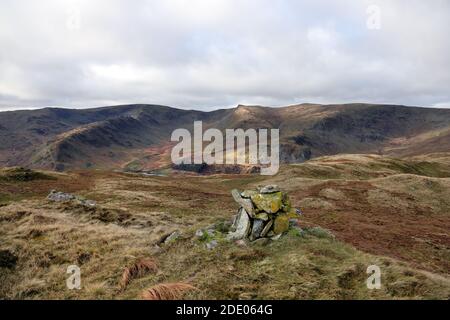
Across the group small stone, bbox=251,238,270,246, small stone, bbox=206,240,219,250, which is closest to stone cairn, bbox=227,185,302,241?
small stone, bbox=251,238,270,246

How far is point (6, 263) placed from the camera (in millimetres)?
18172

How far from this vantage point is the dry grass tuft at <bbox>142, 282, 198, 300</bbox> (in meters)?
13.6

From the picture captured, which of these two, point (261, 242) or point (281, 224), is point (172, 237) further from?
point (281, 224)

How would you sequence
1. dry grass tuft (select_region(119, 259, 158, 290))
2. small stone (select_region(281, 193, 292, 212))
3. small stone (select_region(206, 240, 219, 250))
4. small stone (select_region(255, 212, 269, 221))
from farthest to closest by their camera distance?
small stone (select_region(281, 193, 292, 212))
small stone (select_region(255, 212, 269, 221))
small stone (select_region(206, 240, 219, 250))
dry grass tuft (select_region(119, 259, 158, 290))

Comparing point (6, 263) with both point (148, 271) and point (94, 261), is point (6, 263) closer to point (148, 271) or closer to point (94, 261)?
point (94, 261)

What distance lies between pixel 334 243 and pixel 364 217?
2265 centimetres

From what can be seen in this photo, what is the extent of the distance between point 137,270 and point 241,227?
7391mm

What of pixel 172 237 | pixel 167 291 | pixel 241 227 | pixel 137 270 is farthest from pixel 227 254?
pixel 167 291

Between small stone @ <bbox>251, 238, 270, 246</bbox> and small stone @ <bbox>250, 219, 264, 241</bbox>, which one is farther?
small stone @ <bbox>250, 219, 264, 241</bbox>

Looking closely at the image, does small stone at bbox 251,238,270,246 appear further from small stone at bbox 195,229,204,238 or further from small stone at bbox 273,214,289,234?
small stone at bbox 195,229,204,238

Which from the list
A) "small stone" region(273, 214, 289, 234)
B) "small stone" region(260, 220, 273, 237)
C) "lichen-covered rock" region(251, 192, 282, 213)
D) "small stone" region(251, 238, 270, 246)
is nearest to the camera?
"small stone" region(251, 238, 270, 246)

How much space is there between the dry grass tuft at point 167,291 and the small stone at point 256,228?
290 inches

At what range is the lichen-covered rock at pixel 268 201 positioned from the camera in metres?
22.3
